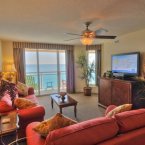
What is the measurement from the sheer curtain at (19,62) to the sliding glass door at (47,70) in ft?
1.05

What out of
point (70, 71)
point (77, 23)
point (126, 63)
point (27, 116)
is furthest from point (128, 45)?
point (27, 116)

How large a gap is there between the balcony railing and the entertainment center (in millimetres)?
2614

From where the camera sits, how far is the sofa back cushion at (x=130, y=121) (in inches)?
57.1

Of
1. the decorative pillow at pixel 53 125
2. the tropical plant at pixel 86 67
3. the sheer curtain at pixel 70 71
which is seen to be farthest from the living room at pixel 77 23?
the sheer curtain at pixel 70 71

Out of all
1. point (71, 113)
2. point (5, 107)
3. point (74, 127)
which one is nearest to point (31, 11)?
point (5, 107)

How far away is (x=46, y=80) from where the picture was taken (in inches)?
264

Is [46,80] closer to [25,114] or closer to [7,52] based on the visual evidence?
[7,52]

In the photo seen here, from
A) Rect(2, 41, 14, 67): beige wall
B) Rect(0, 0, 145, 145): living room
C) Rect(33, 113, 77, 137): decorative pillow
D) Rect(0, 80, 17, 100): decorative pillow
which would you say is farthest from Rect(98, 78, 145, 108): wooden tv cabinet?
Rect(2, 41, 14, 67): beige wall

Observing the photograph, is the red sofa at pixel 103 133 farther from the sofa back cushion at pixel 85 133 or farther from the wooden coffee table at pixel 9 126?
the wooden coffee table at pixel 9 126

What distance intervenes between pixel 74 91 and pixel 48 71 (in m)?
1.52

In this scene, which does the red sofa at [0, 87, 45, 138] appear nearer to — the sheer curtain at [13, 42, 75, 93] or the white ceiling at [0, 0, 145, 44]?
the white ceiling at [0, 0, 145, 44]

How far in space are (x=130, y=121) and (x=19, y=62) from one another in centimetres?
504

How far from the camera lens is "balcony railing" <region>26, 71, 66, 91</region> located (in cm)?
636

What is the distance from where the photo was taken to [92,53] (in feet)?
21.9
